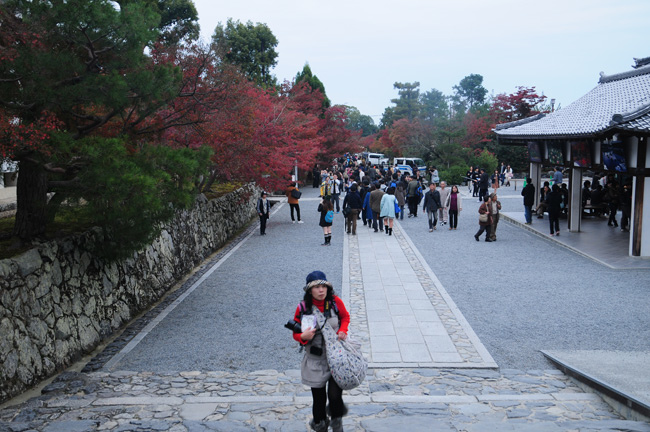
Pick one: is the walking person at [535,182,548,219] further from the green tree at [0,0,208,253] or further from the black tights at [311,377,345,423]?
the black tights at [311,377,345,423]

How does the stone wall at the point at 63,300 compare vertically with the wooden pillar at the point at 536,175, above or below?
below

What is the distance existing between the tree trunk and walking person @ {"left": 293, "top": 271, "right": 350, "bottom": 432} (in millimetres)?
5622

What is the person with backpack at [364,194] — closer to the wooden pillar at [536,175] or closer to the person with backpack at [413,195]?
the person with backpack at [413,195]

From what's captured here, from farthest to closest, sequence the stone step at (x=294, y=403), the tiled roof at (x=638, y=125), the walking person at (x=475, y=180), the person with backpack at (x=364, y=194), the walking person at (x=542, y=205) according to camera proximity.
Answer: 1. the walking person at (x=475, y=180)
2. the walking person at (x=542, y=205)
3. the person with backpack at (x=364, y=194)
4. the tiled roof at (x=638, y=125)
5. the stone step at (x=294, y=403)

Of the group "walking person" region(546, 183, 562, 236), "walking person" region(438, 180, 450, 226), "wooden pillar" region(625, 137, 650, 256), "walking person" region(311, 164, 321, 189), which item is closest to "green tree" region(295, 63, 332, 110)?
"walking person" region(311, 164, 321, 189)

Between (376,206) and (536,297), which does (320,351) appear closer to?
(536,297)

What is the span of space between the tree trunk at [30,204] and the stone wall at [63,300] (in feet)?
1.92

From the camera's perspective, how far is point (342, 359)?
489 centimetres

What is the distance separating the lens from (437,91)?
134 meters

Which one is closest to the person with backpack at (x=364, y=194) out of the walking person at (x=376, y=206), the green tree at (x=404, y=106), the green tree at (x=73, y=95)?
the walking person at (x=376, y=206)

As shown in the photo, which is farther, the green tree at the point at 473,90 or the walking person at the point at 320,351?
the green tree at the point at 473,90

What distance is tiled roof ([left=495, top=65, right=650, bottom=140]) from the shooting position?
1324cm

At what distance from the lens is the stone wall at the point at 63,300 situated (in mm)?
6984

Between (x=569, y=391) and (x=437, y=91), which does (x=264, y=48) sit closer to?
(x=569, y=391)
